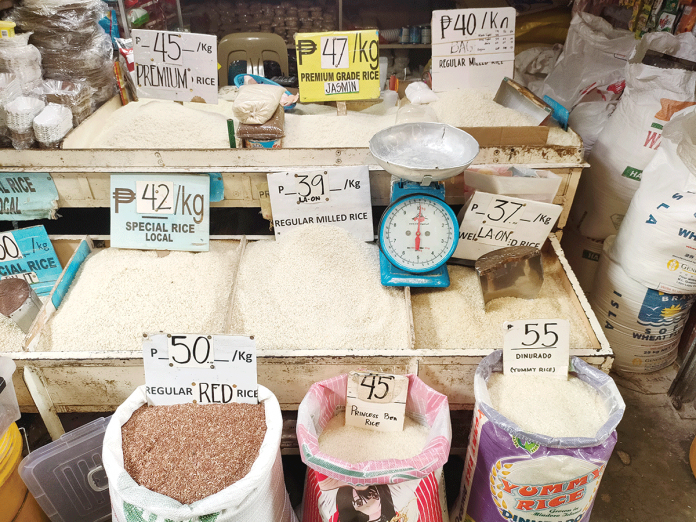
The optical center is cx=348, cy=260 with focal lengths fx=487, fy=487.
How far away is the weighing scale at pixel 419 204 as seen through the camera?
1.57 metres

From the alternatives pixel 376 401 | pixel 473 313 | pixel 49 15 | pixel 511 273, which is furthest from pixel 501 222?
pixel 49 15

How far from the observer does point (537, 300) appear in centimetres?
179

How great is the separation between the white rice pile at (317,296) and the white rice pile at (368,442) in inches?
10.0

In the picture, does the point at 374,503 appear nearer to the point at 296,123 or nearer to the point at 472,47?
the point at 296,123

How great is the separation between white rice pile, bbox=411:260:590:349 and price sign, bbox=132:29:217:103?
120cm

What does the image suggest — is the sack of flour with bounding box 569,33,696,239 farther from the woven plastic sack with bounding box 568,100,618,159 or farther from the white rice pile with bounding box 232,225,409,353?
the white rice pile with bounding box 232,225,409,353

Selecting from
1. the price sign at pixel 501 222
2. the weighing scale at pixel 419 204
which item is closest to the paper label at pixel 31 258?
the weighing scale at pixel 419 204

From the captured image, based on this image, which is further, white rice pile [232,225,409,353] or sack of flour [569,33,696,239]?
sack of flour [569,33,696,239]

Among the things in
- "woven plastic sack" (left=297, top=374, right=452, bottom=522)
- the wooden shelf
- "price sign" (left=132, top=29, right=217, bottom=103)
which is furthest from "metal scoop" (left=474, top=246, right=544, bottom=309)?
the wooden shelf

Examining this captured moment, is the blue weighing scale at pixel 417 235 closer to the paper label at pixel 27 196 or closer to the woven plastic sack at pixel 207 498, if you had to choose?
the woven plastic sack at pixel 207 498

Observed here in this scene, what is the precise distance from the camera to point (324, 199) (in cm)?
191

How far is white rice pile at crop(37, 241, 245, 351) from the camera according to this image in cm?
162

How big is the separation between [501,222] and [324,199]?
0.68 metres

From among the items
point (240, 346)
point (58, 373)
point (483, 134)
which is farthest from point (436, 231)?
point (58, 373)
